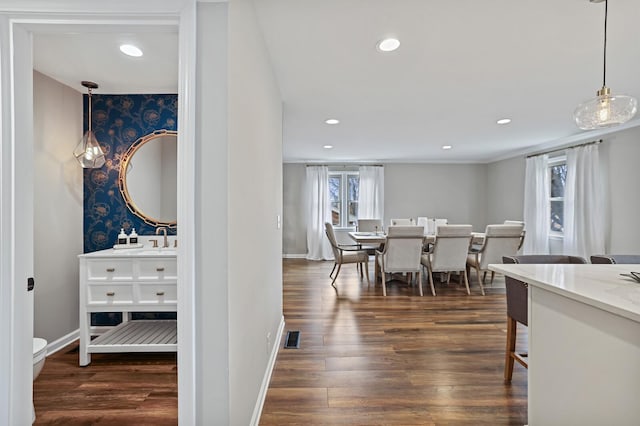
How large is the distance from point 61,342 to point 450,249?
4.55m

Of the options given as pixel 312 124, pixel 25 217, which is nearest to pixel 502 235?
pixel 312 124

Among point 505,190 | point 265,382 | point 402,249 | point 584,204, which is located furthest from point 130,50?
point 505,190

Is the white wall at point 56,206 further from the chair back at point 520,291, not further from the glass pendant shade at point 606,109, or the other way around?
the glass pendant shade at point 606,109

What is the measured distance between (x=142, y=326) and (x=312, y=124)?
3.11 m

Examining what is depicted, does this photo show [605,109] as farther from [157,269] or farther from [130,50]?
[157,269]

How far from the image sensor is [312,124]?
409 centimetres

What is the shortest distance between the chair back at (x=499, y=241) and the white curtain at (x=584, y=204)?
1.17 m

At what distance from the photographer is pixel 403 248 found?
4.10 m

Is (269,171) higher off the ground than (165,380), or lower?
higher

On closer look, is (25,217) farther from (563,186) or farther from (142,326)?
(563,186)

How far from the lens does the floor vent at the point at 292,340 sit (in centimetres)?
255

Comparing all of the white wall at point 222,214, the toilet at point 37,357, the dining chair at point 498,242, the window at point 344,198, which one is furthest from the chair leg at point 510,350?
the window at point 344,198

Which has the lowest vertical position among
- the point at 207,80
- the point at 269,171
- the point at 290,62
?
→ the point at 269,171

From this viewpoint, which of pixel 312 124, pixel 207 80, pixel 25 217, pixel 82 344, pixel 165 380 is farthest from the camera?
pixel 312 124
